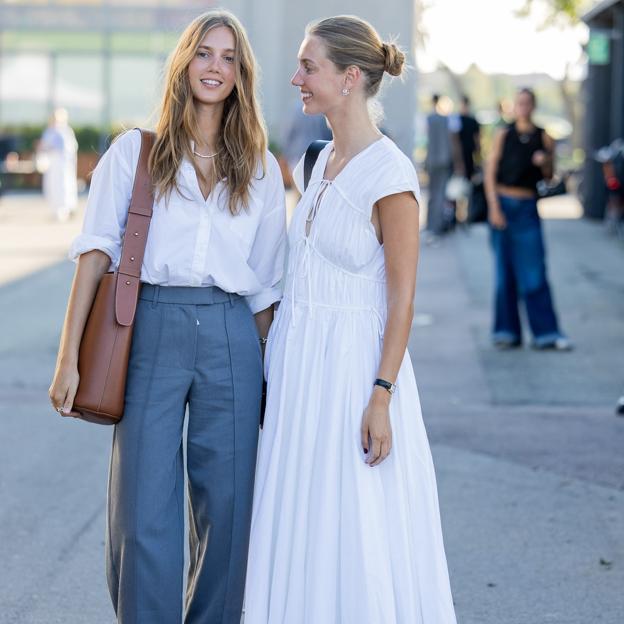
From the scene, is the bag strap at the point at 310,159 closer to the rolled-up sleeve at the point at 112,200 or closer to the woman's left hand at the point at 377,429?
the rolled-up sleeve at the point at 112,200

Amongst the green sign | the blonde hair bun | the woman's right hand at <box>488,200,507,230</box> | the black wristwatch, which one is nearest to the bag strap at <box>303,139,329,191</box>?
the blonde hair bun

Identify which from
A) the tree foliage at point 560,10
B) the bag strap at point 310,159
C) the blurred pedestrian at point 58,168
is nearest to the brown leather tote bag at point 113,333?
the bag strap at point 310,159

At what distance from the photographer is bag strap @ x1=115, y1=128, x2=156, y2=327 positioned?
11.9ft

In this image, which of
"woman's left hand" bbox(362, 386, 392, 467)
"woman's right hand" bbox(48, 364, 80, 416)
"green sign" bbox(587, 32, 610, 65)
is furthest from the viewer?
"green sign" bbox(587, 32, 610, 65)

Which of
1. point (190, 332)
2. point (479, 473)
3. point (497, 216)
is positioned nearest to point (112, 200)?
point (190, 332)

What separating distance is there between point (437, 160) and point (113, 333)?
50.2ft

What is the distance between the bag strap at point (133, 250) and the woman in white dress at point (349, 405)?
0.44 m

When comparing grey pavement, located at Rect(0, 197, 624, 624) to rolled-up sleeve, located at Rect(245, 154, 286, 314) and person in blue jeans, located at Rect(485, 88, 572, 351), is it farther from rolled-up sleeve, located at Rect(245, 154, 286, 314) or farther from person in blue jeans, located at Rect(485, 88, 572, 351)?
rolled-up sleeve, located at Rect(245, 154, 286, 314)

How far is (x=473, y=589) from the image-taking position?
16.1ft

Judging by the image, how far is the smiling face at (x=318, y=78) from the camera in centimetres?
367

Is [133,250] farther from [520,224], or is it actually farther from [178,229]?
[520,224]

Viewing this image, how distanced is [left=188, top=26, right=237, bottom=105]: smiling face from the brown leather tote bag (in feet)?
1.29

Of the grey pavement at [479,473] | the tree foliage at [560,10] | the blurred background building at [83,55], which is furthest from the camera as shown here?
the blurred background building at [83,55]

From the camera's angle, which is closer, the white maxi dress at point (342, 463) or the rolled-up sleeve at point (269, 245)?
the white maxi dress at point (342, 463)
